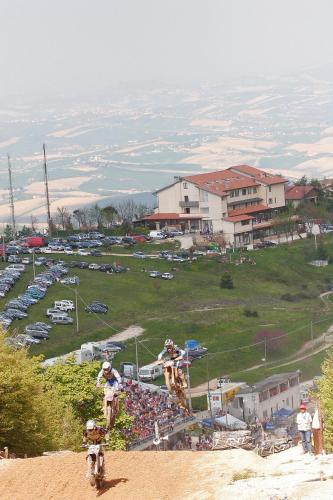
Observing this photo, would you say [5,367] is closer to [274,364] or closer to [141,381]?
[141,381]

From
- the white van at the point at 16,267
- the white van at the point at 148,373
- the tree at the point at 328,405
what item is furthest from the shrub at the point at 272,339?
the tree at the point at 328,405

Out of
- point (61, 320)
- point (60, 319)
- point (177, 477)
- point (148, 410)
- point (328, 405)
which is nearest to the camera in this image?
point (177, 477)

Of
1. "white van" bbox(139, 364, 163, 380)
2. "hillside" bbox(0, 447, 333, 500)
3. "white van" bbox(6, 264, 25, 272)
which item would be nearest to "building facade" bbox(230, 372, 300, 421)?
"white van" bbox(139, 364, 163, 380)

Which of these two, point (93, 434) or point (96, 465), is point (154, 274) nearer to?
point (93, 434)

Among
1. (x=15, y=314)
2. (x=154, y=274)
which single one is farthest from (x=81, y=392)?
(x=154, y=274)

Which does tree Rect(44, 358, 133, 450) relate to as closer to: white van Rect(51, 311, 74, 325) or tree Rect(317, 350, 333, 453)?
tree Rect(317, 350, 333, 453)

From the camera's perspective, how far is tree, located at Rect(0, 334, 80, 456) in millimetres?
55906

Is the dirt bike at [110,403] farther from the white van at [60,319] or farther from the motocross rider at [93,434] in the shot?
the white van at [60,319]

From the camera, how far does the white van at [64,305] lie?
148 metres

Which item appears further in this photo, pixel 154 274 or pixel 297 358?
pixel 154 274

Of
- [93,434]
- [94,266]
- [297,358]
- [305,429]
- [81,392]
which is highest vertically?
[93,434]

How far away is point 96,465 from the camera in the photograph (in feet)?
117

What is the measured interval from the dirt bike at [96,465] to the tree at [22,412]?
19149mm

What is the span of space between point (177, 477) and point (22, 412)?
22.1 metres
